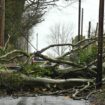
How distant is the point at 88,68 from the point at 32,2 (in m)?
19.6

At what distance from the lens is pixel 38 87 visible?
15.2 m

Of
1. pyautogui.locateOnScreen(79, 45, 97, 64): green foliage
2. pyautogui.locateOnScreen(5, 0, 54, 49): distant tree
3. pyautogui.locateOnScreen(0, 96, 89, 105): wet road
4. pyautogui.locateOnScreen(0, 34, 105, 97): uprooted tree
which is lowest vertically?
pyautogui.locateOnScreen(0, 96, 89, 105): wet road

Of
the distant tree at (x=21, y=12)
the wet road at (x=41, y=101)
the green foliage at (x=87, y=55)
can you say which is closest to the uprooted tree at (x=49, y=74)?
the green foliage at (x=87, y=55)

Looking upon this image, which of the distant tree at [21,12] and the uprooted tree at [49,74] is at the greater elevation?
the distant tree at [21,12]

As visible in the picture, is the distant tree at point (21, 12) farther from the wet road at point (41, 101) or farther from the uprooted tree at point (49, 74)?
the wet road at point (41, 101)

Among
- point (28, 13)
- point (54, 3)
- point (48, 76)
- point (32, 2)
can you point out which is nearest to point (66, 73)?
point (48, 76)

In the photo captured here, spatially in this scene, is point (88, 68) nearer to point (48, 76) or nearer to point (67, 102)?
point (48, 76)

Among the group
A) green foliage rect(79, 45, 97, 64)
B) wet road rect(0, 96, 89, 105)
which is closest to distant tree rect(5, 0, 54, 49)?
green foliage rect(79, 45, 97, 64)

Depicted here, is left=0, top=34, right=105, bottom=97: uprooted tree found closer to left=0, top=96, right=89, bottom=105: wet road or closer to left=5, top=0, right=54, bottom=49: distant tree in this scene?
left=0, top=96, right=89, bottom=105: wet road

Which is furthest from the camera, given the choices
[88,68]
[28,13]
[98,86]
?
[28,13]

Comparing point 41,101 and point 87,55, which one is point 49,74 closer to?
point 87,55

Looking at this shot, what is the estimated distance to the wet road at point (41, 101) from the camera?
12.0m

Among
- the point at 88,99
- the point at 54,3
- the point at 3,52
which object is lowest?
the point at 88,99

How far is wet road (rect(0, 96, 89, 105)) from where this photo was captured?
472 inches
